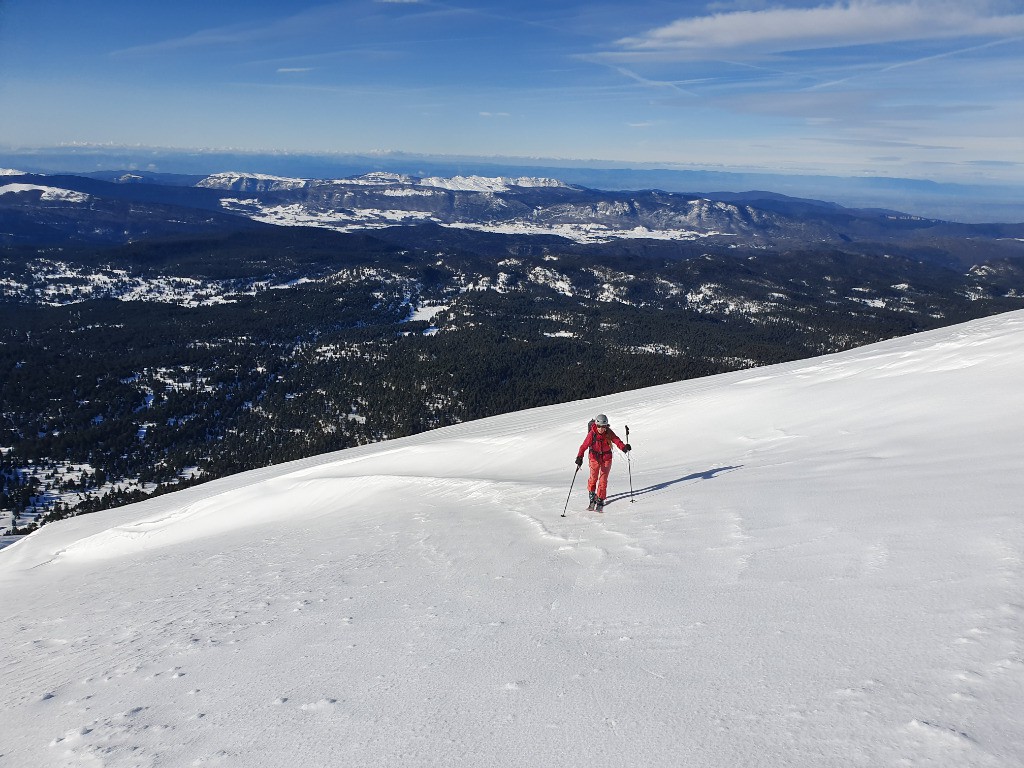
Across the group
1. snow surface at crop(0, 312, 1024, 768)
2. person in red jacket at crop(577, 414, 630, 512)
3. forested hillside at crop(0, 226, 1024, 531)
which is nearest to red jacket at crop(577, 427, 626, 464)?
person in red jacket at crop(577, 414, 630, 512)

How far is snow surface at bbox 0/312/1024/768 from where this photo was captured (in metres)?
4.79

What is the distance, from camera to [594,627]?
273 inches

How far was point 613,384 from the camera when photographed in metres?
117

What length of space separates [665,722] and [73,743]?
232 inches

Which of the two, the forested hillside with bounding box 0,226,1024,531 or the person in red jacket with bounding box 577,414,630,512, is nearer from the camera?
the person in red jacket with bounding box 577,414,630,512

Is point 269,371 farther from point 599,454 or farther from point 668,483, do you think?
point 599,454

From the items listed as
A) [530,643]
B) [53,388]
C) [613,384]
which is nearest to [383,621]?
[530,643]

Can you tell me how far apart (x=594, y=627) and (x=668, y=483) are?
7.78 m

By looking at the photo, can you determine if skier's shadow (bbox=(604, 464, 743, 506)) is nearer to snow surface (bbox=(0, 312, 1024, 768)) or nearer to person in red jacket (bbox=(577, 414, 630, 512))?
snow surface (bbox=(0, 312, 1024, 768))

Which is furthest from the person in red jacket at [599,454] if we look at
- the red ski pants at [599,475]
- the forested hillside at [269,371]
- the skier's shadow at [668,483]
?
the forested hillside at [269,371]

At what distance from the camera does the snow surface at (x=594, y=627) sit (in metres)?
4.79

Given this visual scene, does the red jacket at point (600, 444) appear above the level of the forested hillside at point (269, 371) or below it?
above

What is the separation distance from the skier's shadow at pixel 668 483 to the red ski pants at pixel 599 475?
0.50m

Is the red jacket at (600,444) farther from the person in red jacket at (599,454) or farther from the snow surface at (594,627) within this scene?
the snow surface at (594,627)
